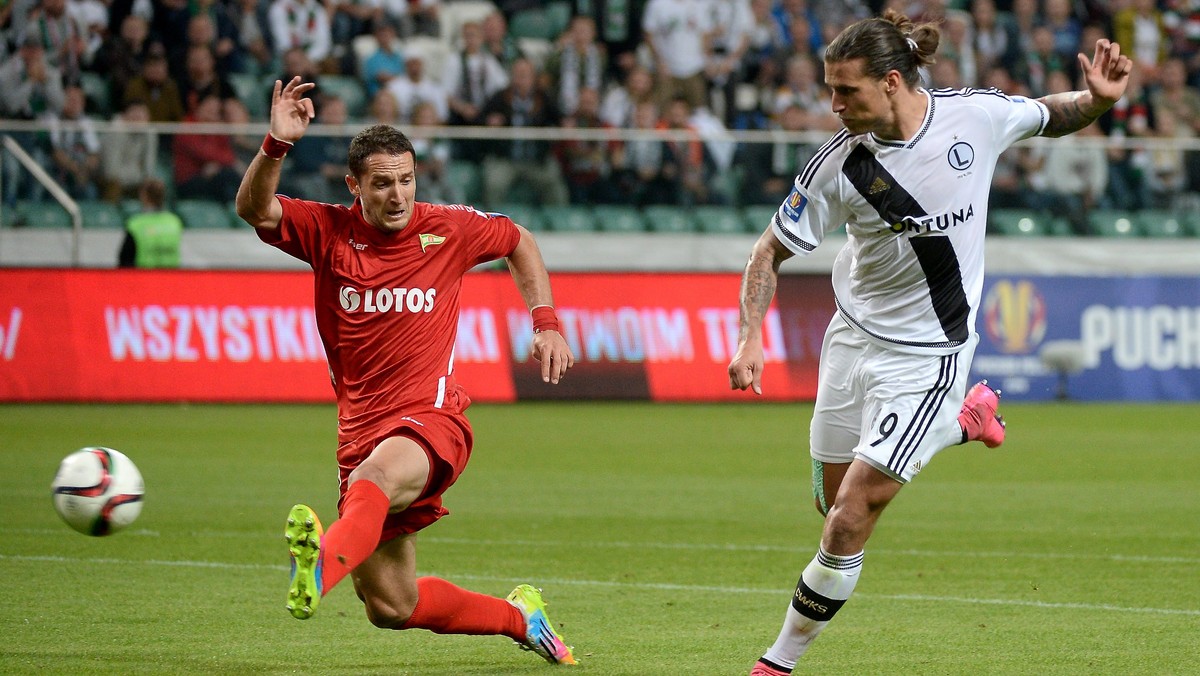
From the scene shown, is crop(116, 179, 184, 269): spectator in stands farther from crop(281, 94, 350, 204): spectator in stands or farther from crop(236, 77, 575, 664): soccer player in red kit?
crop(236, 77, 575, 664): soccer player in red kit

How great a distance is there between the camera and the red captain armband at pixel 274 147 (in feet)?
18.1

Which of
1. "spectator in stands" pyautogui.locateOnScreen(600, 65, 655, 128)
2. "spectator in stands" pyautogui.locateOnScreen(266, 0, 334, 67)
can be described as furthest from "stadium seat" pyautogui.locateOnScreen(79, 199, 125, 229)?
"spectator in stands" pyautogui.locateOnScreen(600, 65, 655, 128)

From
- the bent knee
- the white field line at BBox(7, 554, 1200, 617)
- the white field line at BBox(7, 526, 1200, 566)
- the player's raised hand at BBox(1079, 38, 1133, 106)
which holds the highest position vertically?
the player's raised hand at BBox(1079, 38, 1133, 106)

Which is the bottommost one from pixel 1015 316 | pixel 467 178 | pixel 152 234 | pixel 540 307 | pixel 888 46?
pixel 1015 316

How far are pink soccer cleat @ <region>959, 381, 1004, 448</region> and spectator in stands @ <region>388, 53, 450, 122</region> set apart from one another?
13.8m

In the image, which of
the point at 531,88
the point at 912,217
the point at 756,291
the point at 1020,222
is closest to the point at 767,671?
the point at 756,291

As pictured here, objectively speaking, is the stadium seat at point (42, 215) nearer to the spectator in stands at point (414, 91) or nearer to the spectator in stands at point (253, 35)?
the spectator in stands at point (253, 35)

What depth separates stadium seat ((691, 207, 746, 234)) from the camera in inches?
768

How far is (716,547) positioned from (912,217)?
12.5 ft

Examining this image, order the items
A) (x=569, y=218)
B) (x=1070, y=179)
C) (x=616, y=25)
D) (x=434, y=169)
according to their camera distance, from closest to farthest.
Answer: (x=434, y=169)
(x=569, y=218)
(x=1070, y=179)
(x=616, y=25)

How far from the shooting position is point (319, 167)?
18.1m

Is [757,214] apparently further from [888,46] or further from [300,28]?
[888,46]

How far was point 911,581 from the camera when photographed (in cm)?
822

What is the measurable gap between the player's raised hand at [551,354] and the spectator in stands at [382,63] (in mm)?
14367
